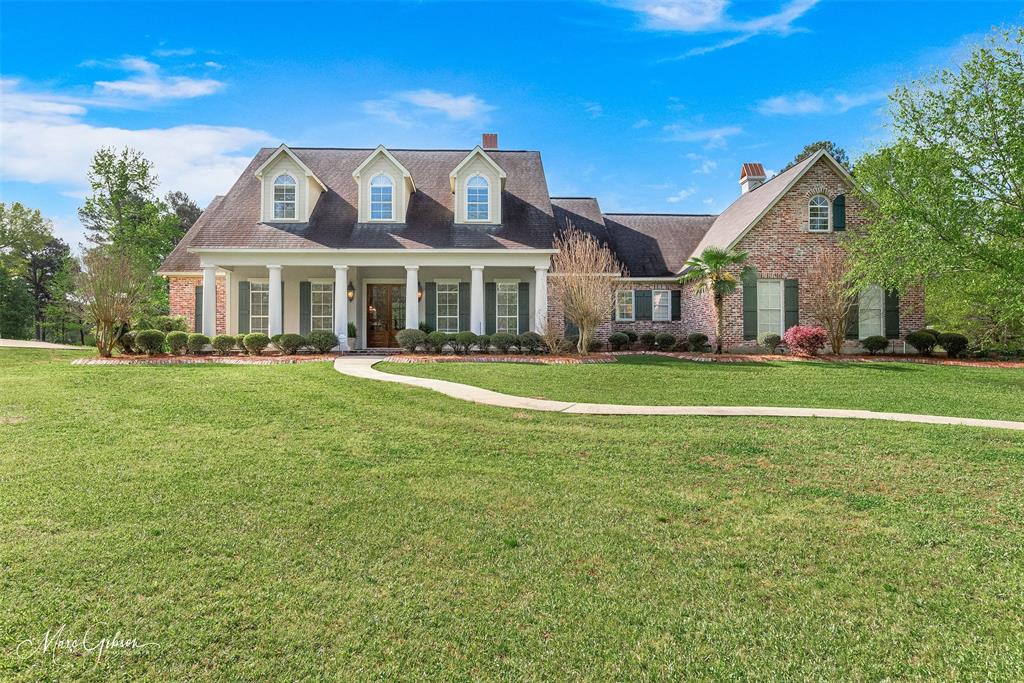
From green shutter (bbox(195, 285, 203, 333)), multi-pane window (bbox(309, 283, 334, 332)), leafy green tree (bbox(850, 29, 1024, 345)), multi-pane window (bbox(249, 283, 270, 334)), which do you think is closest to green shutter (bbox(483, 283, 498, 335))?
multi-pane window (bbox(309, 283, 334, 332))

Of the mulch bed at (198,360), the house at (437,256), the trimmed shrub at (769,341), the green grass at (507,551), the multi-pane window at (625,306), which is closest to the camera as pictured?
the green grass at (507,551)

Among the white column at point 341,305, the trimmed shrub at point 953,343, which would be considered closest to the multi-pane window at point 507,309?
the white column at point 341,305

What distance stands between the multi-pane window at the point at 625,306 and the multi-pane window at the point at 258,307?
13.3 m

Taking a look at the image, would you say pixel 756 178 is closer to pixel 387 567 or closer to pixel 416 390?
pixel 416 390

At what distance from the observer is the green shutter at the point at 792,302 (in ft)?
60.3

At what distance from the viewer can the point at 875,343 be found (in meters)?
17.6

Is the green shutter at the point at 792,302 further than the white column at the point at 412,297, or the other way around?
the green shutter at the point at 792,302

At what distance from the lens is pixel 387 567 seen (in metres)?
3.56

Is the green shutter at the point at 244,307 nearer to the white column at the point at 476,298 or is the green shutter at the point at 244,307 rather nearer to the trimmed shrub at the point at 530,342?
the white column at the point at 476,298

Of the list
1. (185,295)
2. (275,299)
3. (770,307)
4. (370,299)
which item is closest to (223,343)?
(275,299)

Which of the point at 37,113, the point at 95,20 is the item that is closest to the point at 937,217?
the point at 95,20

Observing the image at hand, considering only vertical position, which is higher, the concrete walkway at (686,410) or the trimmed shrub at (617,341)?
the trimmed shrub at (617,341)

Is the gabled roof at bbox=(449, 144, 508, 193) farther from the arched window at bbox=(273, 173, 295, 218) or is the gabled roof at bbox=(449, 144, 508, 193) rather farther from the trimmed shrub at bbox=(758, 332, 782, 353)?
the trimmed shrub at bbox=(758, 332, 782, 353)

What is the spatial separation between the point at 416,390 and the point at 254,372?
4.06 m
